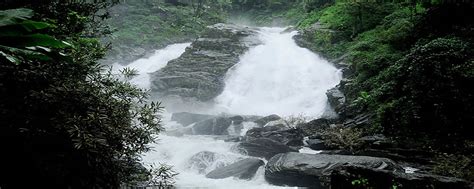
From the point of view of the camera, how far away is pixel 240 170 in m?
10.6

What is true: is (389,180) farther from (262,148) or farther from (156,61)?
(156,61)

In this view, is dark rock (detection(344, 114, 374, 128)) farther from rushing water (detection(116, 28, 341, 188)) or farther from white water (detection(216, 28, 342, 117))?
white water (detection(216, 28, 342, 117))

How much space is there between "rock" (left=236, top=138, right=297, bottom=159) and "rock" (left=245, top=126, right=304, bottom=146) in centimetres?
59

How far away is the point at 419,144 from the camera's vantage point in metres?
9.56

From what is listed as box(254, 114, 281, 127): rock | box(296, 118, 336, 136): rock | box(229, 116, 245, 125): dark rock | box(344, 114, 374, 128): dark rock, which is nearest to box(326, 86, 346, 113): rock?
box(296, 118, 336, 136): rock

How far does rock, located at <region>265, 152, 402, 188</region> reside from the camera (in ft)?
29.1

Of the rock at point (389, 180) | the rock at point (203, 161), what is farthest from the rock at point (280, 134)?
the rock at point (389, 180)

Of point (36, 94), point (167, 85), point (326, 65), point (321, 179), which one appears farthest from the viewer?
point (167, 85)

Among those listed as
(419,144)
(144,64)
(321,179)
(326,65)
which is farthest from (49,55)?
(144,64)

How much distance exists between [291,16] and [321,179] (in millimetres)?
24675

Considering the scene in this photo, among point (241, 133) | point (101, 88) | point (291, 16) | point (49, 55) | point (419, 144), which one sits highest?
point (291, 16)

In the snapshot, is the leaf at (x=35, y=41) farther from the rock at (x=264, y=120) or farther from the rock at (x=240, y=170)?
the rock at (x=264, y=120)

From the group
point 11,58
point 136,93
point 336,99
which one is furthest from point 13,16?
point 336,99

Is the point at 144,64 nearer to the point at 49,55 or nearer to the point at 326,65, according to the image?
the point at 326,65
